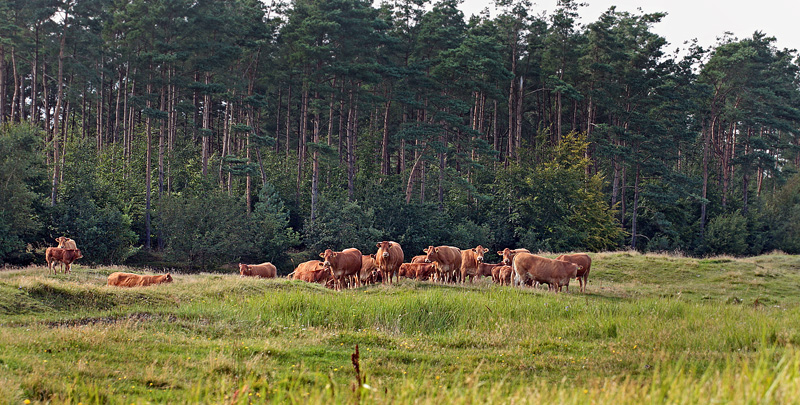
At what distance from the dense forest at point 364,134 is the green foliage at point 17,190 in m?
0.10

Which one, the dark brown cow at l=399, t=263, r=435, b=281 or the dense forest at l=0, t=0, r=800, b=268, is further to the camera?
the dense forest at l=0, t=0, r=800, b=268

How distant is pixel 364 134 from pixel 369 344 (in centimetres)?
4643

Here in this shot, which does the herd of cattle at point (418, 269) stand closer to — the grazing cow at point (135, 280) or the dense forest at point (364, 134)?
the grazing cow at point (135, 280)

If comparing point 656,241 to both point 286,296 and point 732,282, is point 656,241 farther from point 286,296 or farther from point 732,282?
point 286,296

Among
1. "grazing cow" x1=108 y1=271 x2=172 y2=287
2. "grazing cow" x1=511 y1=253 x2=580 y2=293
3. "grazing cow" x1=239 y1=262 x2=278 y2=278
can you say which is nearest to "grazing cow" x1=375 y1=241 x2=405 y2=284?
"grazing cow" x1=511 y1=253 x2=580 y2=293

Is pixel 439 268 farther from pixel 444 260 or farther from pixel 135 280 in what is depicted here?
pixel 135 280

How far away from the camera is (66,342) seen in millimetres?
9938

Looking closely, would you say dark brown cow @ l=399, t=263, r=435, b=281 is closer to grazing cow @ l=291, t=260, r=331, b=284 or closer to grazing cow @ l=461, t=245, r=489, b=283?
grazing cow @ l=461, t=245, r=489, b=283

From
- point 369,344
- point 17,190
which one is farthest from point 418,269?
point 17,190

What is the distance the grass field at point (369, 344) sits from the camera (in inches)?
245

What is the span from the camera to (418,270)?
2567 cm

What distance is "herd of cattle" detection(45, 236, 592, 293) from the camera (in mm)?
21438

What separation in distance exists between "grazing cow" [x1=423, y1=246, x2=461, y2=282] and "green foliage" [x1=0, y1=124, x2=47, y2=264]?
2202 centimetres

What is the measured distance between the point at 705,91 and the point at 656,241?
14996mm
